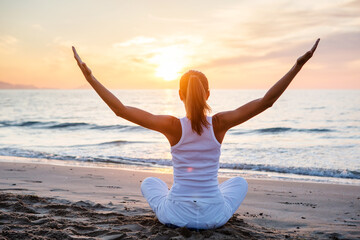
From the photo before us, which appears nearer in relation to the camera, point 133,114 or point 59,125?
point 133,114

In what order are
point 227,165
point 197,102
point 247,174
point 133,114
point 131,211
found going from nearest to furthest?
1. point 133,114
2. point 197,102
3. point 131,211
4. point 247,174
5. point 227,165

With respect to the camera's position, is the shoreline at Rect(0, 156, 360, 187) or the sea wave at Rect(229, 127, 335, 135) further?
the sea wave at Rect(229, 127, 335, 135)

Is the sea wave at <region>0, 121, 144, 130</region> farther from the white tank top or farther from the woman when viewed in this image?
the white tank top

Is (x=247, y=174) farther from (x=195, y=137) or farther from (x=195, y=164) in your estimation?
(x=195, y=137)

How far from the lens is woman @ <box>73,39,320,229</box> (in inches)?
114

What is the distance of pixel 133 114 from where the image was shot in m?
2.92

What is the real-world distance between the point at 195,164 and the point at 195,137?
27 centimetres

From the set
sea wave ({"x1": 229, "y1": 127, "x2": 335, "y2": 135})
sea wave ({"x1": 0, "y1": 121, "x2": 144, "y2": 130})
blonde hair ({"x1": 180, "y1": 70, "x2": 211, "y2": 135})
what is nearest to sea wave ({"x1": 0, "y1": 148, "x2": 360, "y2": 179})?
blonde hair ({"x1": 180, "y1": 70, "x2": 211, "y2": 135})

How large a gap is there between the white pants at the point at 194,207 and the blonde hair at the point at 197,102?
793mm

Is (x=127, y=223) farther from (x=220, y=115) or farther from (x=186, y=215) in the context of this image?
(x=220, y=115)

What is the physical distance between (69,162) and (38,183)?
4.37 m

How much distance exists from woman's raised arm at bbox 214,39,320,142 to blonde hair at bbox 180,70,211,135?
16cm

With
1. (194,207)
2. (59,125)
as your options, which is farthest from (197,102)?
(59,125)

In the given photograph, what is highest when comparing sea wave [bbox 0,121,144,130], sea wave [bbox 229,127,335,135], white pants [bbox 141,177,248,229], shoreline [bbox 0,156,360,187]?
sea wave [bbox 0,121,144,130]
